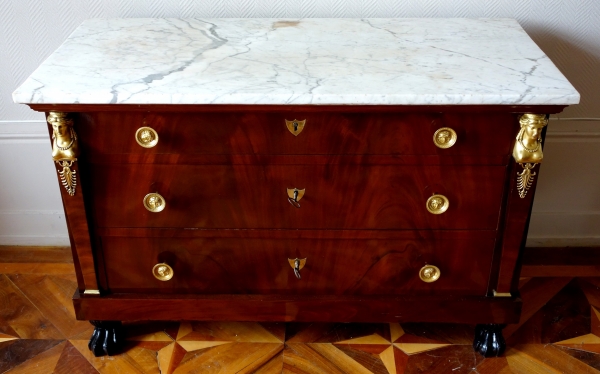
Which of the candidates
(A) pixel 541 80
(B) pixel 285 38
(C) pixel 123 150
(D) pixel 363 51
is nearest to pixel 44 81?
(C) pixel 123 150

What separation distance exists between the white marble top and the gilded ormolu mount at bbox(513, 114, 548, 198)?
4 cm

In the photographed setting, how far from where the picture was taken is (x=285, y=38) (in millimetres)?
1178

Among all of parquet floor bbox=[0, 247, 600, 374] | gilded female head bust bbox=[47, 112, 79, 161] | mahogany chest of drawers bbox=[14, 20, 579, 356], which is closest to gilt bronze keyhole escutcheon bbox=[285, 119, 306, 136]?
mahogany chest of drawers bbox=[14, 20, 579, 356]

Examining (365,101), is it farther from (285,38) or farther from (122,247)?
(122,247)

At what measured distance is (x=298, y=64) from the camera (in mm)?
1043

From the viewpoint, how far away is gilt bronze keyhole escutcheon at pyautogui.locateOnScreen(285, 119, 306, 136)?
3.25 feet

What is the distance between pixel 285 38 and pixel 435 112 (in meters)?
0.37

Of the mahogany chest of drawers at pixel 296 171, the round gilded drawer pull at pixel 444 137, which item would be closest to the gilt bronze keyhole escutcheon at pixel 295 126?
the mahogany chest of drawers at pixel 296 171

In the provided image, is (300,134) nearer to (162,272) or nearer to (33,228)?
(162,272)

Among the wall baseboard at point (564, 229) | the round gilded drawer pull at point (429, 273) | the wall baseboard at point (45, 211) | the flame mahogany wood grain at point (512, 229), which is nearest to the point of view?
the flame mahogany wood grain at point (512, 229)

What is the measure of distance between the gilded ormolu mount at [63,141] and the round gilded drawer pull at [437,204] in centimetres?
64

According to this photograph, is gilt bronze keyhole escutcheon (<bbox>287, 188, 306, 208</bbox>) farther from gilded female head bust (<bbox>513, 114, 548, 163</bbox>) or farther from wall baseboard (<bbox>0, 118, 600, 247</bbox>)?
wall baseboard (<bbox>0, 118, 600, 247</bbox>)

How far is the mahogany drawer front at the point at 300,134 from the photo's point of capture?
3.25 ft

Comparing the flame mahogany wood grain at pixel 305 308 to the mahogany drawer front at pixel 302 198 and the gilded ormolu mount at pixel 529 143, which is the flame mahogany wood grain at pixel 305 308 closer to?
the mahogany drawer front at pixel 302 198
